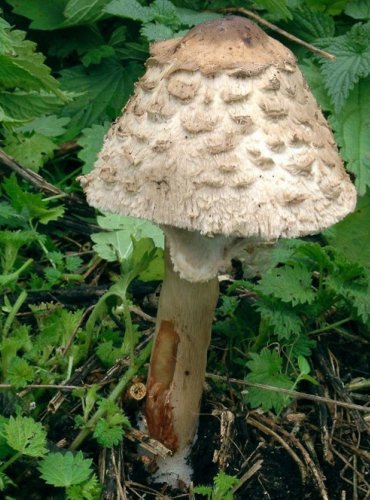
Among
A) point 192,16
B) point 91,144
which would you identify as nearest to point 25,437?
point 91,144

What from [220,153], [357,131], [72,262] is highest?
[220,153]

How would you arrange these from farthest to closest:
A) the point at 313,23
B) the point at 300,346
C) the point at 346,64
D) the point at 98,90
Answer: the point at 98,90 < the point at 313,23 < the point at 346,64 < the point at 300,346

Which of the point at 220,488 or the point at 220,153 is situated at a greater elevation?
the point at 220,153

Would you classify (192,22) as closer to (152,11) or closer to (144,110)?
(152,11)

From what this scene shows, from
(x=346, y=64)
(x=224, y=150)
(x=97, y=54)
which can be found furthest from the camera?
(x=97, y=54)

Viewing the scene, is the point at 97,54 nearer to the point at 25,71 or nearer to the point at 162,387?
the point at 25,71

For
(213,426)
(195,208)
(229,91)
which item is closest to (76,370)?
(213,426)

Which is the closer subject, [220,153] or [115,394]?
[220,153]

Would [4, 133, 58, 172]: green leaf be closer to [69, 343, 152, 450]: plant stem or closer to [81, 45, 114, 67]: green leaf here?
[81, 45, 114, 67]: green leaf
